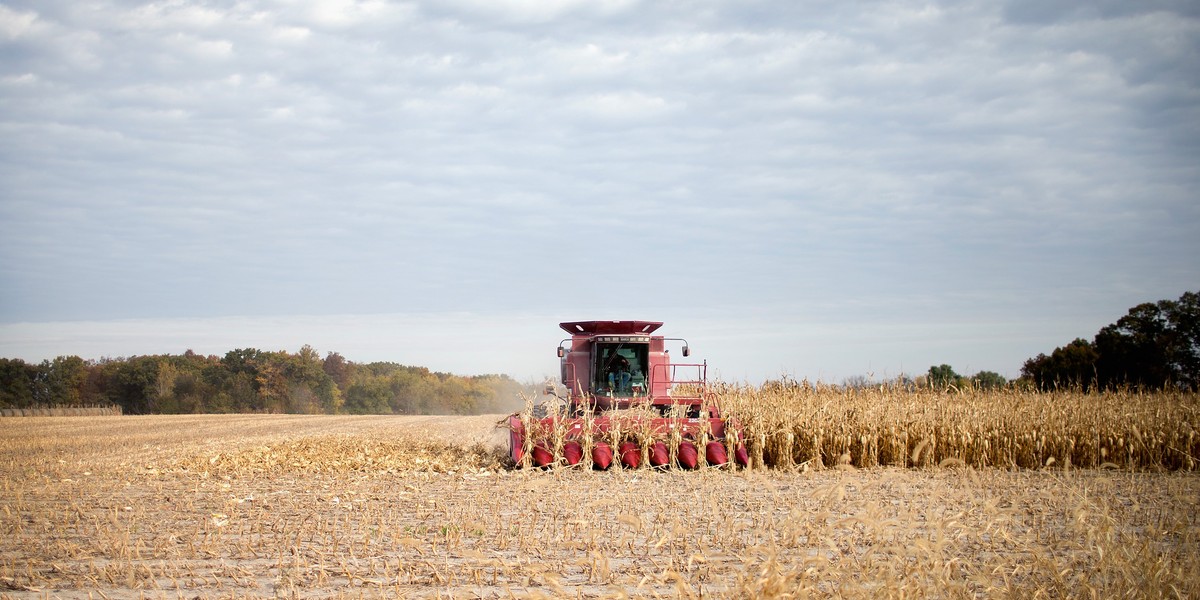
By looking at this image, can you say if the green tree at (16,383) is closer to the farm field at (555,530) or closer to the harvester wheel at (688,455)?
the farm field at (555,530)

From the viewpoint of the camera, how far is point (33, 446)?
21906mm

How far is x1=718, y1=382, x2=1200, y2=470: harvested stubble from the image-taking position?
16500 mm

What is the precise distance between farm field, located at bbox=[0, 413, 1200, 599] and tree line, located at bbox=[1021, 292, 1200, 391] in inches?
1077

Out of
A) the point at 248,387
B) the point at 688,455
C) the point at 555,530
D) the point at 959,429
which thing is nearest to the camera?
the point at 555,530

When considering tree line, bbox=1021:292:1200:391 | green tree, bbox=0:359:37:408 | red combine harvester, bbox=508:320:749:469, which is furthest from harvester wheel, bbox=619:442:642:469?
green tree, bbox=0:359:37:408

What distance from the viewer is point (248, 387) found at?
171 feet

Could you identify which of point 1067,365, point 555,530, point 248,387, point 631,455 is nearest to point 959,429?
point 631,455

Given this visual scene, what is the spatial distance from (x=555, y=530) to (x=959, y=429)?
35.9 ft

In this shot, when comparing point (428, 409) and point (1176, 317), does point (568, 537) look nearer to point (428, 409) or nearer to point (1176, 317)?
point (1176, 317)

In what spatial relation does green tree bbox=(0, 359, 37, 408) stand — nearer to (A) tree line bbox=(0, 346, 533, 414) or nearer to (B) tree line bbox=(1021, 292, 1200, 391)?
(A) tree line bbox=(0, 346, 533, 414)

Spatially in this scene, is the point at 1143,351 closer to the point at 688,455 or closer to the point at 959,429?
the point at 959,429

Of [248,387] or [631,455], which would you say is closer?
[631,455]

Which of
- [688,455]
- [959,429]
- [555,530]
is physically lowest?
[555,530]

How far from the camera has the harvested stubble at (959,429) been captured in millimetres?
16500
